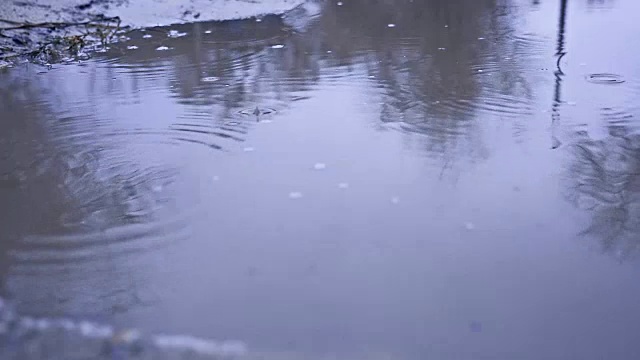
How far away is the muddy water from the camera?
3.28m

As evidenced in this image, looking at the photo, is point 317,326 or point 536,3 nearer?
point 317,326

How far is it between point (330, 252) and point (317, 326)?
0.65 m

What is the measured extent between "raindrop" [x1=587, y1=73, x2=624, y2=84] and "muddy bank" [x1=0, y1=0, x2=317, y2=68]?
18.3 ft

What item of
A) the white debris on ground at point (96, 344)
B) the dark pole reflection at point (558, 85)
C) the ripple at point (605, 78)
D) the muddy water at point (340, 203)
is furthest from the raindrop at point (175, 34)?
the white debris on ground at point (96, 344)

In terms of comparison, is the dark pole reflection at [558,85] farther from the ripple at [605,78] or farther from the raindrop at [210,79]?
the raindrop at [210,79]

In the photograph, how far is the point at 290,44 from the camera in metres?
9.12

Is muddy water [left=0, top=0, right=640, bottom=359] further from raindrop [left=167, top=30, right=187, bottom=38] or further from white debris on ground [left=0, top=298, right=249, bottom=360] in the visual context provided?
raindrop [left=167, top=30, right=187, bottom=38]

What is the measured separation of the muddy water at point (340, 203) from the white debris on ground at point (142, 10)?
8.16 feet

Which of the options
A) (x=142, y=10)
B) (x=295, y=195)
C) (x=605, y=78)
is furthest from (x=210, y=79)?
(x=142, y=10)

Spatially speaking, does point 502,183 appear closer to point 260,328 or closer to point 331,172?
point 331,172

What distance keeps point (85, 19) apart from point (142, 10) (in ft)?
3.22

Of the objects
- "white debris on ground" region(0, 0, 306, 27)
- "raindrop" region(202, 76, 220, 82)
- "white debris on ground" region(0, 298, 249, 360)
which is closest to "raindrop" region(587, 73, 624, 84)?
"raindrop" region(202, 76, 220, 82)

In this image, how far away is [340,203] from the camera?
434cm

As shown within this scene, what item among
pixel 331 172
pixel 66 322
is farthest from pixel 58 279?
pixel 331 172
